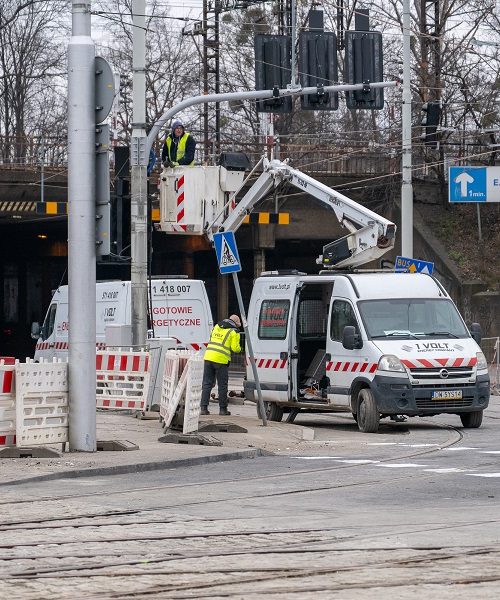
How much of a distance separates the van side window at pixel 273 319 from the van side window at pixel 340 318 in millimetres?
1206

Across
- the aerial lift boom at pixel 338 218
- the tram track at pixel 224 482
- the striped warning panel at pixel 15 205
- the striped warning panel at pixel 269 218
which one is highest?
the striped warning panel at pixel 15 205

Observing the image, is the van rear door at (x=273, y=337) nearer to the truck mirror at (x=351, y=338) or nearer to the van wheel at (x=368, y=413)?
the truck mirror at (x=351, y=338)

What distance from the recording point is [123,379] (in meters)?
21.9

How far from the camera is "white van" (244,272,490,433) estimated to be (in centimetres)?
2027

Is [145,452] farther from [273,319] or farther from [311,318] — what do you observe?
[311,318]

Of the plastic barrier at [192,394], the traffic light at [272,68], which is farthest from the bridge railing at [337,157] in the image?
the plastic barrier at [192,394]

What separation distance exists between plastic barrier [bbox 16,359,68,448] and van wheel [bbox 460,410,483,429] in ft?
24.6

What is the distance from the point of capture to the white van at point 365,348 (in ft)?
66.5

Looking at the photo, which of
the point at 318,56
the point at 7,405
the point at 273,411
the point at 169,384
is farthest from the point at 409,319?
the point at 318,56

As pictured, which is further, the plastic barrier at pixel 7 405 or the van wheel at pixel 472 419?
the van wheel at pixel 472 419

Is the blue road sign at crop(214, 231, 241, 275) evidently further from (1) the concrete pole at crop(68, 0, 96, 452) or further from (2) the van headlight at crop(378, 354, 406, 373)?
(1) the concrete pole at crop(68, 0, 96, 452)

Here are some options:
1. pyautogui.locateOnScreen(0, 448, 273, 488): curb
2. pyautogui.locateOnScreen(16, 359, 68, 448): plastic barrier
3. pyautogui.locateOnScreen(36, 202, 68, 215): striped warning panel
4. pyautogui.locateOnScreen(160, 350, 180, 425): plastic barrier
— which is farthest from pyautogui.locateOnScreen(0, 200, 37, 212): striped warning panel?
pyautogui.locateOnScreen(16, 359, 68, 448): plastic barrier

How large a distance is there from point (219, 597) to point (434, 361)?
13.1 metres

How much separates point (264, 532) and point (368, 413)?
1077 centimetres
